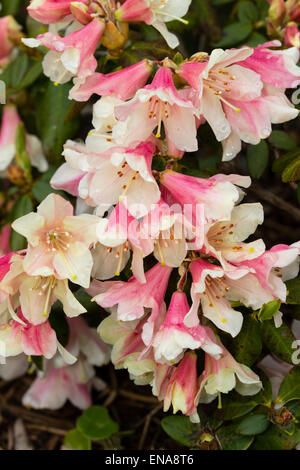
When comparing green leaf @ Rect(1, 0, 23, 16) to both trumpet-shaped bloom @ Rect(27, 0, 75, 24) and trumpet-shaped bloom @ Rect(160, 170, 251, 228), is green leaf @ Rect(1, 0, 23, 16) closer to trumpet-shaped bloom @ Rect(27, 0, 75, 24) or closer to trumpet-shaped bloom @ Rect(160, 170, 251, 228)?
trumpet-shaped bloom @ Rect(27, 0, 75, 24)

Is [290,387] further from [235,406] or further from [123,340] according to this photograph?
[123,340]

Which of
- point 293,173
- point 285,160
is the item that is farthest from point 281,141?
point 293,173

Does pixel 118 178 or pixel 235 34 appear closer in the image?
pixel 118 178

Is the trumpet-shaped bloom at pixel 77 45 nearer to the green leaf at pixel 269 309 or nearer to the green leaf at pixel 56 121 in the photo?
the green leaf at pixel 56 121

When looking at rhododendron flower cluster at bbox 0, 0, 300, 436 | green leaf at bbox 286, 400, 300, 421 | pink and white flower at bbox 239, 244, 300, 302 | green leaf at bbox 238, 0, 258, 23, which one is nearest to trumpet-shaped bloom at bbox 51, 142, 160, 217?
rhododendron flower cluster at bbox 0, 0, 300, 436

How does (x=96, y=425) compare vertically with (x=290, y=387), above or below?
below
